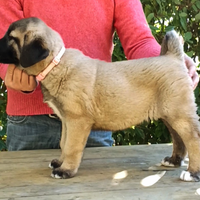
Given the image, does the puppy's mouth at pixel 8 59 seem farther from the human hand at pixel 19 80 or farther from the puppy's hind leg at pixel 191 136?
the puppy's hind leg at pixel 191 136

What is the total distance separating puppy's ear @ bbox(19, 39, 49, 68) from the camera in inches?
61.1

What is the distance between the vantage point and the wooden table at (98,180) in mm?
1486

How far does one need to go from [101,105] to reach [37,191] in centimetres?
43

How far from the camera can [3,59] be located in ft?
5.49

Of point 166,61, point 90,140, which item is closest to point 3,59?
point 166,61

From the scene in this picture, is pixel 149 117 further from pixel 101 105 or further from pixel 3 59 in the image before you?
pixel 3 59

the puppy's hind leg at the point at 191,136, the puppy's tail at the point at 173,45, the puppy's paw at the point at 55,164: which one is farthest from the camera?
the puppy's paw at the point at 55,164

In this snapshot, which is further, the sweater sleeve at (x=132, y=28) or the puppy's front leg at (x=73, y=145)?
the sweater sleeve at (x=132, y=28)

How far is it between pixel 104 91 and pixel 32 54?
1.08ft

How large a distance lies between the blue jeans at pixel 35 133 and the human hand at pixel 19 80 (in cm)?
50

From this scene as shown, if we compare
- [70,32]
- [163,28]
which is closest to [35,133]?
[70,32]

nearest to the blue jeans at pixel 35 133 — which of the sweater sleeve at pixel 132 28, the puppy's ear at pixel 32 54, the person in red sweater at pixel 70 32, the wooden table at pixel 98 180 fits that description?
the person in red sweater at pixel 70 32

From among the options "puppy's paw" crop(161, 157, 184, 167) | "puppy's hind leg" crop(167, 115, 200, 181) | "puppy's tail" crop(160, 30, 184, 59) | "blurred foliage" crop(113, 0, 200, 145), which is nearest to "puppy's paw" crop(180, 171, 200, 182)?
"puppy's hind leg" crop(167, 115, 200, 181)

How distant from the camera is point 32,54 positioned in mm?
1554
